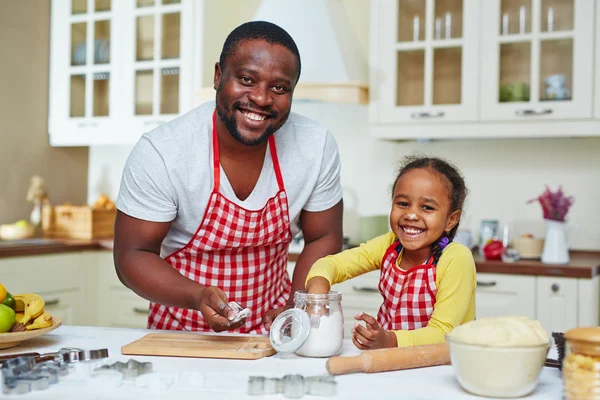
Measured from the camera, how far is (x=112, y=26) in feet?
11.6

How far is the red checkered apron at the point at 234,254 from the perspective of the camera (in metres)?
1.57

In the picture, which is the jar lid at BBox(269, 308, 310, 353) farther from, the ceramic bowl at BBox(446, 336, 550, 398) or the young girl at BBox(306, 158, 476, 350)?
the ceramic bowl at BBox(446, 336, 550, 398)

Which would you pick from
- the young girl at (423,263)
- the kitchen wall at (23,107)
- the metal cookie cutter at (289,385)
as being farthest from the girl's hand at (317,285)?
the kitchen wall at (23,107)

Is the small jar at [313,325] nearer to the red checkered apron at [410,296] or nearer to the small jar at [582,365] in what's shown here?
the red checkered apron at [410,296]

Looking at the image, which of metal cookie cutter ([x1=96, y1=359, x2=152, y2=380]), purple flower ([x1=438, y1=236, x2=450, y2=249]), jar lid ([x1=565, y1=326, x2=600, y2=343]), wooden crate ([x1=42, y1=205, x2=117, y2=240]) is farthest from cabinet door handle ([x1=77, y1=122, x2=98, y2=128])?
jar lid ([x1=565, y1=326, x2=600, y2=343])

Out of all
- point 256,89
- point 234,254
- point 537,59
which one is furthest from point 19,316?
point 537,59

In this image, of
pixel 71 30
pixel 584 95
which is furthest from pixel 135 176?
pixel 71 30

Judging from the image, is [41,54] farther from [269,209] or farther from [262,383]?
[262,383]

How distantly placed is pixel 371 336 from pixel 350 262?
0.37 meters

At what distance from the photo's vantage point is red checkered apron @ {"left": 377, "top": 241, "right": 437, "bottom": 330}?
4.64 feet

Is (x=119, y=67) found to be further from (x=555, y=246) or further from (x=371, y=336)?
(x=371, y=336)

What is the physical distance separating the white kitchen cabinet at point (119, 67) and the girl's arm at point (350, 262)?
6.58 ft

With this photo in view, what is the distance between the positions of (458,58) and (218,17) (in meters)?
1.20

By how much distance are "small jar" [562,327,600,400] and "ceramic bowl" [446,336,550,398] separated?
0.16 feet
